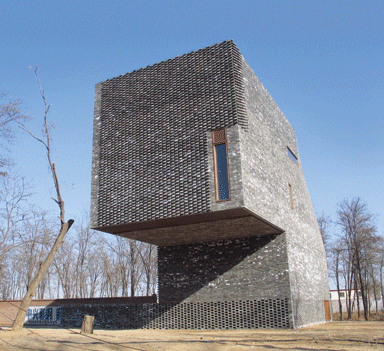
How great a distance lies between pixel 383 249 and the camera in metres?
27.1

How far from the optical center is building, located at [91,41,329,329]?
12.3 meters

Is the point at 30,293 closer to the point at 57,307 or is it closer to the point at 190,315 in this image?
the point at 190,315

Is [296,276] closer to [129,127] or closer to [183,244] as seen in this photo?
[183,244]

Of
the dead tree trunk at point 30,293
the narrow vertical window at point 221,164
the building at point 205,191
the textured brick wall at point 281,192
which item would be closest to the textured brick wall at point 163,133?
the building at point 205,191

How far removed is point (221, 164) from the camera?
12.1 m

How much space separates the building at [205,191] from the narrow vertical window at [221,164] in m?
0.04

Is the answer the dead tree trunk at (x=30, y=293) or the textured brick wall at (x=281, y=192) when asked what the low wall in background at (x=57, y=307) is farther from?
the textured brick wall at (x=281, y=192)

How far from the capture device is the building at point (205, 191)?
484 inches

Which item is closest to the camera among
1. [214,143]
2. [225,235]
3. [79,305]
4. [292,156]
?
[214,143]

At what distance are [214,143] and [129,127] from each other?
12.8 feet

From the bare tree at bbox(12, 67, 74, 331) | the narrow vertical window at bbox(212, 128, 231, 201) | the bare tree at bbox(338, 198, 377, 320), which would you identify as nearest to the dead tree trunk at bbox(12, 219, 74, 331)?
the bare tree at bbox(12, 67, 74, 331)

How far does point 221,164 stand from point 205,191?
3.53 ft

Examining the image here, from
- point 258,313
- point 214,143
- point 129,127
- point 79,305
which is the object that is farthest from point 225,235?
point 79,305

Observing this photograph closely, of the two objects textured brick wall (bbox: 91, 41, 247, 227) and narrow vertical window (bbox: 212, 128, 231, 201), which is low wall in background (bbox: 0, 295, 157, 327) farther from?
narrow vertical window (bbox: 212, 128, 231, 201)
